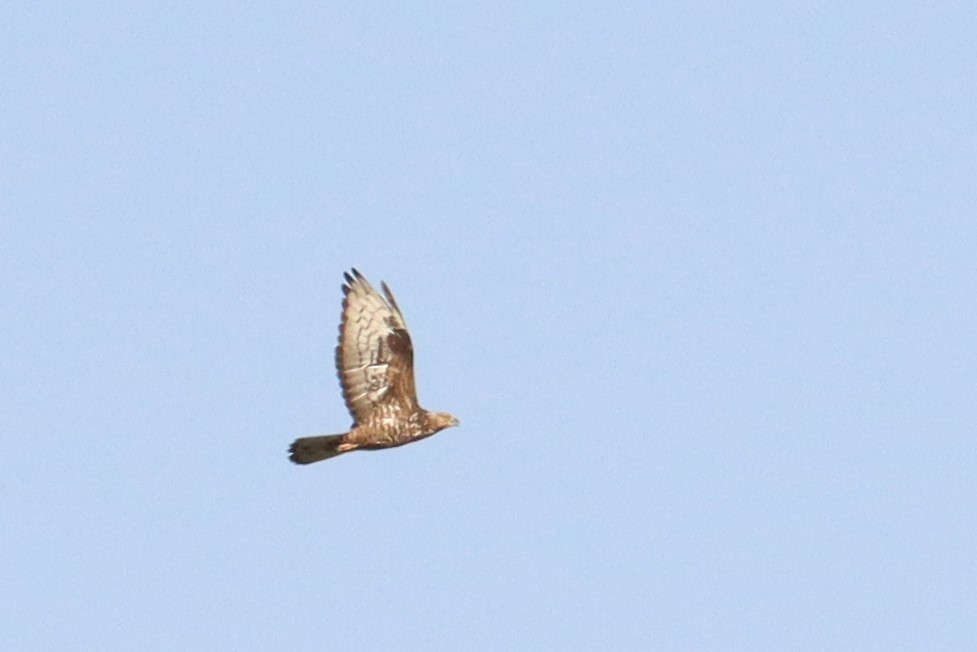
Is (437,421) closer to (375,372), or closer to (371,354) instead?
(375,372)

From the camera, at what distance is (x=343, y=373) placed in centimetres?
1577

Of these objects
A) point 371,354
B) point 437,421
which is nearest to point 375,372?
point 371,354

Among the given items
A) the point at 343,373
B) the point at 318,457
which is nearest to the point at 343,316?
the point at 343,373

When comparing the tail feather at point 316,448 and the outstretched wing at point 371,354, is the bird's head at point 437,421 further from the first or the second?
the tail feather at point 316,448

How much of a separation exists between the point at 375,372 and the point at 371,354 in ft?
0.72

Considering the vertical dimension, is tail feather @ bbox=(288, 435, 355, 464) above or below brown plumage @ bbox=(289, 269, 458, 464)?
below

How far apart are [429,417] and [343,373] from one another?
3.56 feet

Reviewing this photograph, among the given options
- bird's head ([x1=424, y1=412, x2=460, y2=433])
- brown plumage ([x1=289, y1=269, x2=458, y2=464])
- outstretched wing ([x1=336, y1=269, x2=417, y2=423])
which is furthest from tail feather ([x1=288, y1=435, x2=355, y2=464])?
bird's head ([x1=424, y1=412, x2=460, y2=433])

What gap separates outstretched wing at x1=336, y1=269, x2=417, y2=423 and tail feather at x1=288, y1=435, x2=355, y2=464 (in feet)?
1.57

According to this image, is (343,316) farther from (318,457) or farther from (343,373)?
(318,457)

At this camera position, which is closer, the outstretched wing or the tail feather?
the tail feather

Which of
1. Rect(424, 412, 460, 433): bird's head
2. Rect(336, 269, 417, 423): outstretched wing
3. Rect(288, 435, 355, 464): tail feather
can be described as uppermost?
Rect(336, 269, 417, 423): outstretched wing

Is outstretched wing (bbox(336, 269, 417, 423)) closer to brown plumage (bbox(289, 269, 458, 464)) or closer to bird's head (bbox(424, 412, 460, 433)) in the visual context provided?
brown plumage (bbox(289, 269, 458, 464))

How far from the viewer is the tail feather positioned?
15016 millimetres
